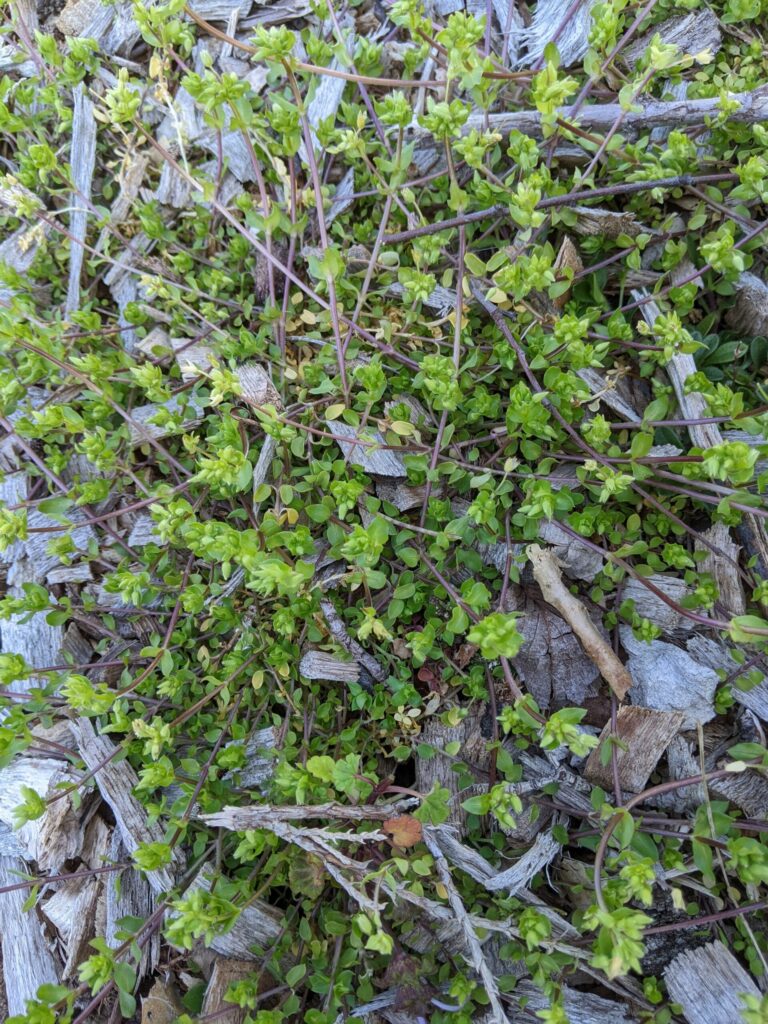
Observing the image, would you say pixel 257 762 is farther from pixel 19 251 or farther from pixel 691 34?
pixel 691 34

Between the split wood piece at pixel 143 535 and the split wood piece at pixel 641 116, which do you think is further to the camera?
the split wood piece at pixel 143 535

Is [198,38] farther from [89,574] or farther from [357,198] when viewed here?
[89,574]

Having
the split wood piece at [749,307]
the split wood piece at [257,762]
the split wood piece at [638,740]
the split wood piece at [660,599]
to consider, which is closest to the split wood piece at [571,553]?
the split wood piece at [660,599]

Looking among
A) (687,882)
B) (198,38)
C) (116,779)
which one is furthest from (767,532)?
(198,38)

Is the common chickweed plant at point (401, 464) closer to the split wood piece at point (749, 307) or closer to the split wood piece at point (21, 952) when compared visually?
the split wood piece at point (749, 307)

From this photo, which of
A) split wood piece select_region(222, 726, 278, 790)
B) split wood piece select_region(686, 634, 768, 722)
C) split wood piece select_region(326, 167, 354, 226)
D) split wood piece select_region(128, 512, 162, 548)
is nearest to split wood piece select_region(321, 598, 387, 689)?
split wood piece select_region(222, 726, 278, 790)

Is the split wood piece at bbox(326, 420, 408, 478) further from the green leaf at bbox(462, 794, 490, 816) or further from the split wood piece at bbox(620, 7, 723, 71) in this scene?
the split wood piece at bbox(620, 7, 723, 71)
